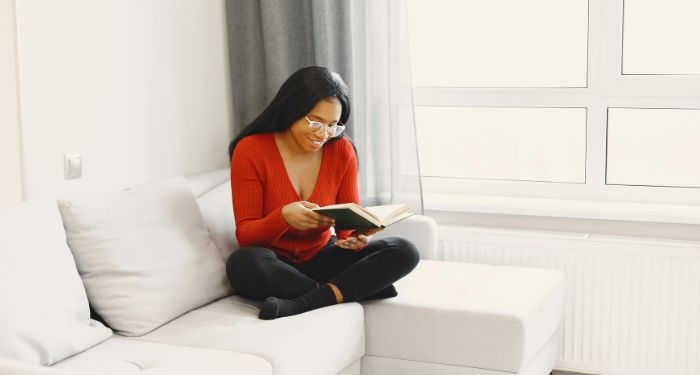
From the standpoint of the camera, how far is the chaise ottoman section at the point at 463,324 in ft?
8.95

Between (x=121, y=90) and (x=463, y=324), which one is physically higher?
(x=121, y=90)

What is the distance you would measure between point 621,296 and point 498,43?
3.53 ft

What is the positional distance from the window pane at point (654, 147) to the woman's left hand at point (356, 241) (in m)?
1.14

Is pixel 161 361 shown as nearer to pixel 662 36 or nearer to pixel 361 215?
pixel 361 215

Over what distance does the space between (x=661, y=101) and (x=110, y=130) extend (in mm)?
1955

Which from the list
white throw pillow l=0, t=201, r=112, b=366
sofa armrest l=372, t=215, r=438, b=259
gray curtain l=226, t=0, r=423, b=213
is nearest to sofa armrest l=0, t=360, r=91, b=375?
white throw pillow l=0, t=201, r=112, b=366

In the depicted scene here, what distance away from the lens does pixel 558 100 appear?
354cm

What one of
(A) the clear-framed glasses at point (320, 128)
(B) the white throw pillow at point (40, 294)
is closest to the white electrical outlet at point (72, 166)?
(B) the white throw pillow at point (40, 294)

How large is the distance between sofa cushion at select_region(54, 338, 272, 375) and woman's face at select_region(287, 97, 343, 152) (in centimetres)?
80

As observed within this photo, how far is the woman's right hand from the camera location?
2775mm

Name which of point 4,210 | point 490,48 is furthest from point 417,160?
point 4,210

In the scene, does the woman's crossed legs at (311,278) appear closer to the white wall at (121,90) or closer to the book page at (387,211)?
the book page at (387,211)

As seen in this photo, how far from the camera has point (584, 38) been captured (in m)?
3.50

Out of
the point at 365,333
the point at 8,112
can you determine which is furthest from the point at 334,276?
the point at 8,112
